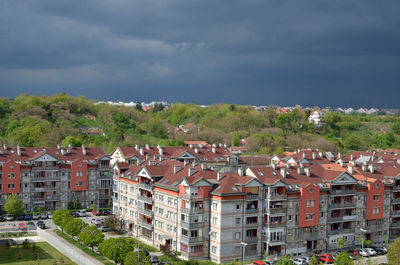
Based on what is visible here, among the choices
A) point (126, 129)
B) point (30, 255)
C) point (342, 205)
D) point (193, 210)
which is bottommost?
point (30, 255)

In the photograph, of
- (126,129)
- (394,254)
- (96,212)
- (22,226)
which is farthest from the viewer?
(126,129)

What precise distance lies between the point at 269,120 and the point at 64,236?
14163cm

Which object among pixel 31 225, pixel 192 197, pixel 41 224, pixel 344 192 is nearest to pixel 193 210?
pixel 192 197

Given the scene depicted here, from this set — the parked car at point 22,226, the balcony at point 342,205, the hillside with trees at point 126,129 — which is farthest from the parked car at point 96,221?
the hillside with trees at point 126,129

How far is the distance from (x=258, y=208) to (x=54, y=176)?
141ft

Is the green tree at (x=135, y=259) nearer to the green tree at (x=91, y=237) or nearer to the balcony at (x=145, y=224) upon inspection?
the green tree at (x=91, y=237)

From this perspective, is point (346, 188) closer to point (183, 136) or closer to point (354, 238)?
point (354, 238)

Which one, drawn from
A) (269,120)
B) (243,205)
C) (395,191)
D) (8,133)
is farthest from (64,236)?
(269,120)

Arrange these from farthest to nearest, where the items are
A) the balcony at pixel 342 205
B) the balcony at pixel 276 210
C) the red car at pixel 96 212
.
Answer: the red car at pixel 96 212 → the balcony at pixel 342 205 → the balcony at pixel 276 210

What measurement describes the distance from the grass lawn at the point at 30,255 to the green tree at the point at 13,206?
15573 mm

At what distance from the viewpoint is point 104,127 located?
165 m

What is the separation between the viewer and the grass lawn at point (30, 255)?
186 feet

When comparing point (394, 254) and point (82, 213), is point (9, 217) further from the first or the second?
point (394, 254)

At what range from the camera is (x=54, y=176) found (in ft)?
280
